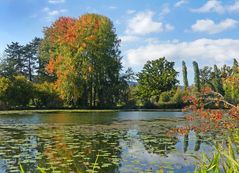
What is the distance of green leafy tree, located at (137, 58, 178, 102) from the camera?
63122 millimetres

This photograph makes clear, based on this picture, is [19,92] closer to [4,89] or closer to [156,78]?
[4,89]

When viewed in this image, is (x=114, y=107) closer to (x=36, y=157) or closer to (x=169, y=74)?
(x=169, y=74)

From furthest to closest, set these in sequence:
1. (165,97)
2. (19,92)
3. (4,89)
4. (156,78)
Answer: (156,78) → (165,97) → (19,92) → (4,89)

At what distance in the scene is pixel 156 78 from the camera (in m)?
65.0

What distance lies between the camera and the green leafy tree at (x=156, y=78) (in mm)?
63122

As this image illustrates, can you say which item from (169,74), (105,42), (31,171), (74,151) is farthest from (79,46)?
(31,171)

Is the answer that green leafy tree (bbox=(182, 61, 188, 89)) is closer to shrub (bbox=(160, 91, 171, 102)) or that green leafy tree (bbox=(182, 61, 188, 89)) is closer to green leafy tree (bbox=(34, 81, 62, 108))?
shrub (bbox=(160, 91, 171, 102))

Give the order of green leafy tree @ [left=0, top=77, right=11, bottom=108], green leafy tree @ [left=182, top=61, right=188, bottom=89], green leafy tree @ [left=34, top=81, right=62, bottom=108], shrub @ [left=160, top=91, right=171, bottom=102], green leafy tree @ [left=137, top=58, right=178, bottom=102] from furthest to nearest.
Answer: green leafy tree @ [left=182, top=61, right=188, bottom=89], green leafy tree @ [left=137, top=58, right=178, bottom=102], shrub @ [left=160, top=91, right=171, bottom=102], green leafy tree @ [left=34, top=81, right=62, bottom=108], green leafy tree @ [left=0, top=77, right=11, bottom=108]

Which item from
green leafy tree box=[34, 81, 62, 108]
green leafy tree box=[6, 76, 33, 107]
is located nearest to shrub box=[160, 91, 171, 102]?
green leafy tree box=[34, 81, 62, 108]

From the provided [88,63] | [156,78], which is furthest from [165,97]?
[88,63]

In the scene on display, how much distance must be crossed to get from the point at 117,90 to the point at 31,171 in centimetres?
4155

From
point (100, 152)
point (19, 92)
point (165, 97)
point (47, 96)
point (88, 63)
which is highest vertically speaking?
point (88, 63)

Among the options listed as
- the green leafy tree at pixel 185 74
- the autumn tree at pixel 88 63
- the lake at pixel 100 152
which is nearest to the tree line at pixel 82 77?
the autumn tree at pixel 88 63

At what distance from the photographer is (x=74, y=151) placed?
1366 cm
